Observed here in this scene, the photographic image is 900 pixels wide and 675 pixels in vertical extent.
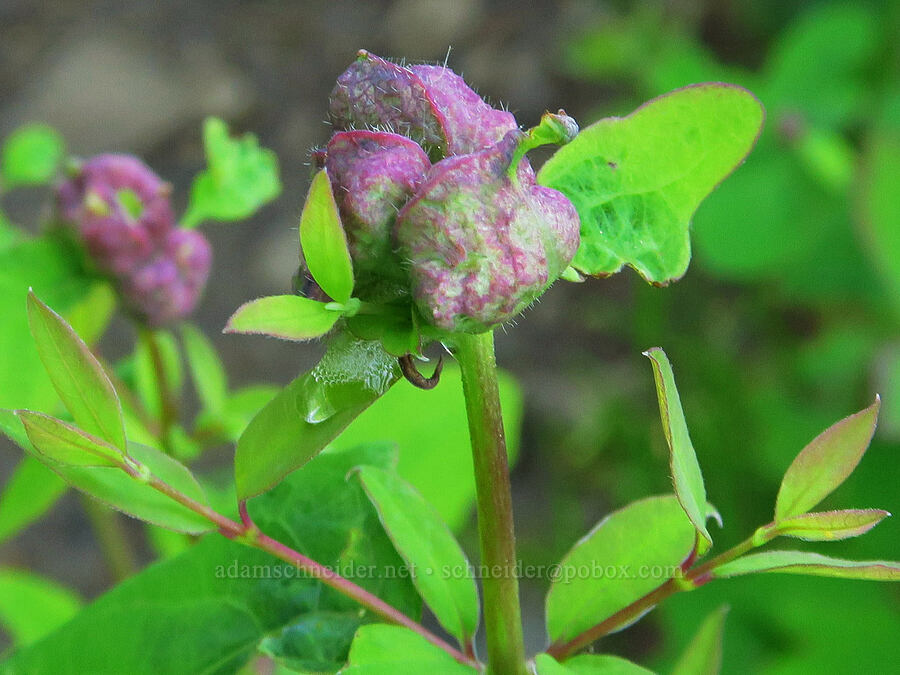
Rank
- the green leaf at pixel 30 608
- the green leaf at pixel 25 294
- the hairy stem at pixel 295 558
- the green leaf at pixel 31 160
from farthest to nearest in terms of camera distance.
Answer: the green leaf at pixel 30 608 → the green leaf at pixel 31 160 → the green leaf at pixel 25 294 → the hairy stem at pixel 295 558

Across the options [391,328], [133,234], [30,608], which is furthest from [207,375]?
[391,328]

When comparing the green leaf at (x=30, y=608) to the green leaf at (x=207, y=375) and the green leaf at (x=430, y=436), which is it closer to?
the green leaf at (x=207, y=375)

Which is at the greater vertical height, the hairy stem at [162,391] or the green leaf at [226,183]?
the green leaf at [226,183]

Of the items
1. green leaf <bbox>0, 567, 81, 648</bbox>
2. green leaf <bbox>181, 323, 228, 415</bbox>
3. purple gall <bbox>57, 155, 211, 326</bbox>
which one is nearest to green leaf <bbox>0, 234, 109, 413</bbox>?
purple gall <bbox>57, 155, 211, 326</bbox>

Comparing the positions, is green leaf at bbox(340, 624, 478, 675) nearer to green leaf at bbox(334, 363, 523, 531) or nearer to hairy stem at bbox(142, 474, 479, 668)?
hairy stem at bbox(142, 474, 479, 668)

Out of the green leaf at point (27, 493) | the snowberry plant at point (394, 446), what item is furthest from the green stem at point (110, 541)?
the snowberry plant at point (394, 446)

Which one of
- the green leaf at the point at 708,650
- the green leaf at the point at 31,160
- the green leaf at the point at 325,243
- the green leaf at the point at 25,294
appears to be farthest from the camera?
the green leaf at the point at 31,160

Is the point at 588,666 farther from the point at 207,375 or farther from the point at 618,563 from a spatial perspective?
the point at 207,375
